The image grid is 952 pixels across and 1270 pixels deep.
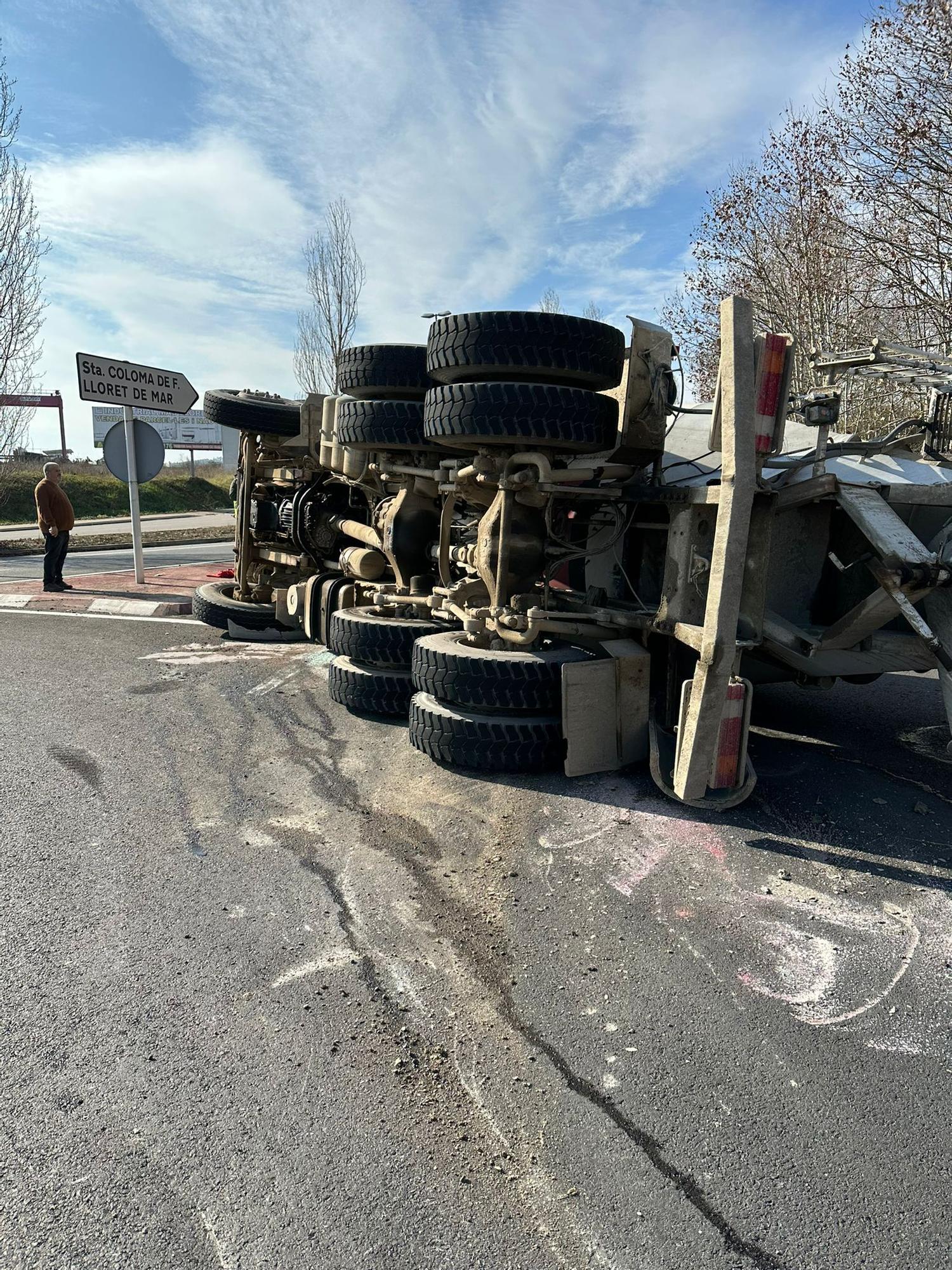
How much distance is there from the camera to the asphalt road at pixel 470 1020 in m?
1.75

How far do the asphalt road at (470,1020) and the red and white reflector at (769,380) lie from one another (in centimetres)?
181

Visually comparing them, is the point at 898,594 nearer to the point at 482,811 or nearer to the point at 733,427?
the point at 733,427

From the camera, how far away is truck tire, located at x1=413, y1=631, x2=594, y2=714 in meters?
4.22

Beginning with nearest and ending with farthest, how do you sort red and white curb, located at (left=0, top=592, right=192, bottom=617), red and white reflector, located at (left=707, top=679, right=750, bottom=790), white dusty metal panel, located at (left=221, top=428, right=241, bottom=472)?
red and white reflector, located at (left=707, top=679, right=750, bottom=790)
red and white curb, located at (left=0, top=592, right=192, bottom=617)
white dusty metal panel, located at (left=221, top=428, right=241, bottom=472)

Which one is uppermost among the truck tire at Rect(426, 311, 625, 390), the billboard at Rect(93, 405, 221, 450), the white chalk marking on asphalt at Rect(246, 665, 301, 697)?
the billboard at Rect(93, 405, 221, 450)

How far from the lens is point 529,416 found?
13.6 ft

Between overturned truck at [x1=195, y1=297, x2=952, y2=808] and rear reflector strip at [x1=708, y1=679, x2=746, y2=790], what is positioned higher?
overturned truck at [x1=195, y1=297, x2=952, y2=808]

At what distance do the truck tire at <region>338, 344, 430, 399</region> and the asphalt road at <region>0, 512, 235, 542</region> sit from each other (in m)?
13.1

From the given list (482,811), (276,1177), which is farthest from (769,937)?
(276,1177)

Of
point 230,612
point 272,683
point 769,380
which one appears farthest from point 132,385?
point 769,380

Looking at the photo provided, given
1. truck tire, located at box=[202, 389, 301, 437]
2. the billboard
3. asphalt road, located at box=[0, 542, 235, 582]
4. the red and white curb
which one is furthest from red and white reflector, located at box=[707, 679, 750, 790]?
the billboard

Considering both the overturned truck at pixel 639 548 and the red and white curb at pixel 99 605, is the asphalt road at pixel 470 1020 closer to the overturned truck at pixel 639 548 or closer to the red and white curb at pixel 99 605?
the overturned truck at pixel 639 548

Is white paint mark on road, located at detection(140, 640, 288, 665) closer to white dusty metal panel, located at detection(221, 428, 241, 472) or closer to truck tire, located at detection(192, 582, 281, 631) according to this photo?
truck tire, located at detection(192, 582, 281, 631)

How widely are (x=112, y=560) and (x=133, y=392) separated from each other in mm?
5095
